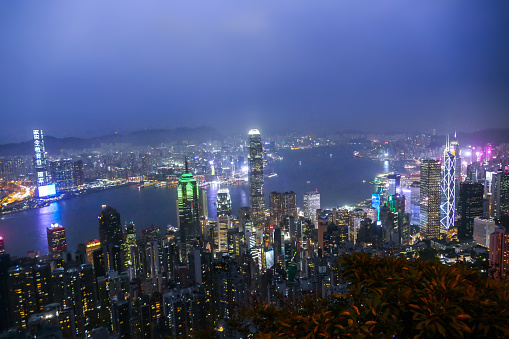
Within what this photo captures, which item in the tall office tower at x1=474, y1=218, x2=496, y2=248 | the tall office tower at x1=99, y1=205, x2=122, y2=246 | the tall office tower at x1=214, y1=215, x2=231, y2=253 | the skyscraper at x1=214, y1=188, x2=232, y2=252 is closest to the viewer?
the tall office tower at x1=474, y1=218, x2=496, y2=248

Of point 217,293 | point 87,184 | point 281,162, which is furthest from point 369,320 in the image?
point 281,162

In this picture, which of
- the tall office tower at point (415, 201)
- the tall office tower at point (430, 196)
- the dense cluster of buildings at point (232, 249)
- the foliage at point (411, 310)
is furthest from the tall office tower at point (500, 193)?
the foliage at point (411, 310)

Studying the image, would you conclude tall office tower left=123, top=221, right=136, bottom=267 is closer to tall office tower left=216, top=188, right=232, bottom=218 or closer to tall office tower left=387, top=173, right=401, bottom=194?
tall office tower left=216, top=188, right=232, bottom=218

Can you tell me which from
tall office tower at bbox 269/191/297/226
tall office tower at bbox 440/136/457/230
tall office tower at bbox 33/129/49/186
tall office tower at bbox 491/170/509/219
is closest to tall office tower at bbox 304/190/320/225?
tall office tower at bbox 269/191/297/226

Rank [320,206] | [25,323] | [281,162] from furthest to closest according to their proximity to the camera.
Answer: [281,162]
[320,206]
[25,323]

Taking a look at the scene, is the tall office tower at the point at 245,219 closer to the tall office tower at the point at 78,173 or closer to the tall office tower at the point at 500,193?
the tall office tower at the point at 78,173

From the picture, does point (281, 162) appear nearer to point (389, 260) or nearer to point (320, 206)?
point (320, 206)

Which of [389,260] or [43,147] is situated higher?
[43,147]
